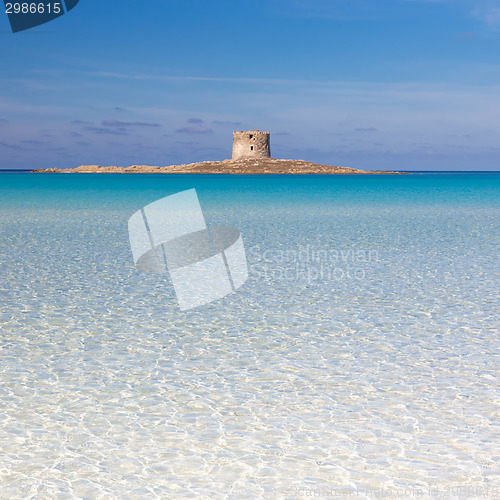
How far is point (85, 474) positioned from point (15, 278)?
Answer: 6275 millimetres

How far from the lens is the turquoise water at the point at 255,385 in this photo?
11.8ft

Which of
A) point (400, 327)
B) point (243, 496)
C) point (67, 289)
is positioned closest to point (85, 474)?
point (243, 496)

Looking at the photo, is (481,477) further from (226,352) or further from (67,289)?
(67,289)

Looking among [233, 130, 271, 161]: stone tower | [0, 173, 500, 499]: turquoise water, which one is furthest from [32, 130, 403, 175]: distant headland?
[0, 173, 500, 499]: turquoise water

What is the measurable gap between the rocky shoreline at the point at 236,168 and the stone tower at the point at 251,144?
921mm

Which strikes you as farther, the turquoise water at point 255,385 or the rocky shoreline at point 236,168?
the rocky shoreline at point 236,168

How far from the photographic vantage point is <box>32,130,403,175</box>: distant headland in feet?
318

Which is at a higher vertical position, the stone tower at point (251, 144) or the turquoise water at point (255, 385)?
the stone tower at point (251, 144)

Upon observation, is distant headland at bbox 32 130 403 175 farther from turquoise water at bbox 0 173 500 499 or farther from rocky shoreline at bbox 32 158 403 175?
turquoise water at bbox 0 173 500 499

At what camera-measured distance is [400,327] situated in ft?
21.9

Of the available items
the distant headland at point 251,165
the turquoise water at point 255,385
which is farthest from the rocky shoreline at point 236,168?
the turquoise water at point 255,385

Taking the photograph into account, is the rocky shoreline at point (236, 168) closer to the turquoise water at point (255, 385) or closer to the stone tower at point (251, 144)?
the stone tower at point (251, 144)

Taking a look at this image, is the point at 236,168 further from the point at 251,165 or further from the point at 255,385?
the point at 255,385

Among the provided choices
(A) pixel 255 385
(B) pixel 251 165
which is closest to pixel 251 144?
(B) pixel 251 165
